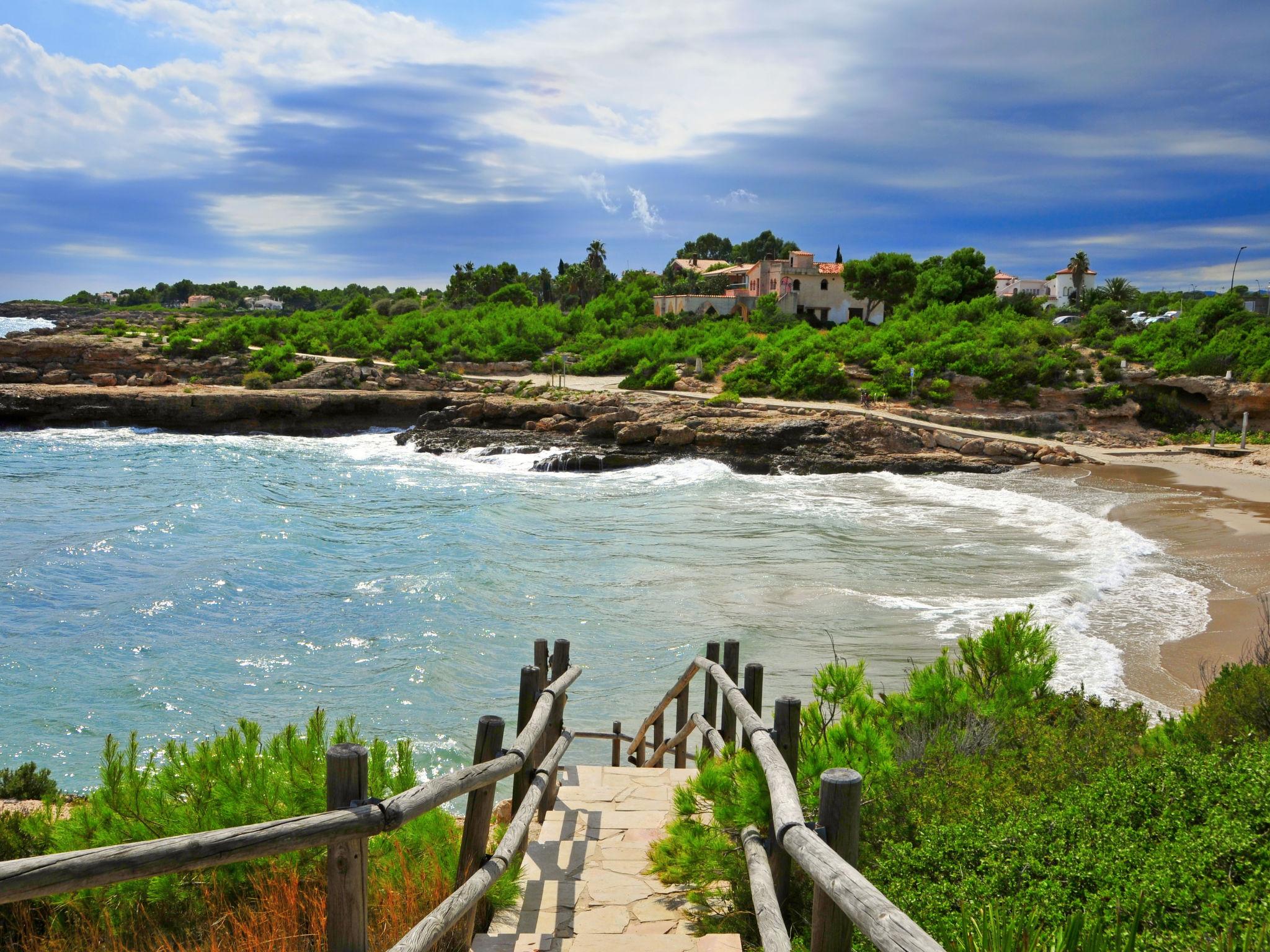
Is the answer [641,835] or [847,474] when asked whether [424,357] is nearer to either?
[847,474]

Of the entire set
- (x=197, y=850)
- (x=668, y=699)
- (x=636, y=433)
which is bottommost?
(x=668, y=699)

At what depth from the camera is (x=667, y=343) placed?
4741cm

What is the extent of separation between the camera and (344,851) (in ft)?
8.03

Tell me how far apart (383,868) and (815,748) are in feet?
6.74

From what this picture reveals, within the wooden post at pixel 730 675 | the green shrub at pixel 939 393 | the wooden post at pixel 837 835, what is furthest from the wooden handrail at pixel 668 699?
the green shrub at pixel 939 393

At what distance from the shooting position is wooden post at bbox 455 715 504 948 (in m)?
3.42

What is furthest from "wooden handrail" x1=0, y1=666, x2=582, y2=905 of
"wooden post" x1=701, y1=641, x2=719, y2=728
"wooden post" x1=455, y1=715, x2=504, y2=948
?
"wooden post" x1=701, y1=641, x2=719, y2=728

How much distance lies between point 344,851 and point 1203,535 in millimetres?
21159

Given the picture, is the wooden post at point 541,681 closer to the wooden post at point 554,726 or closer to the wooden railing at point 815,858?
the wooden post at point 554,726

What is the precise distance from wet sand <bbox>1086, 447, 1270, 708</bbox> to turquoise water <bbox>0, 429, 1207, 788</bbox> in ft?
1.41

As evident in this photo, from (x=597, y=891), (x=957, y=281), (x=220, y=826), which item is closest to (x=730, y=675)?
(x=597, y=891)

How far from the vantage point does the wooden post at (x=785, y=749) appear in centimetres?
342

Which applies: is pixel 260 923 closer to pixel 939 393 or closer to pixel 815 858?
pixel 815 858

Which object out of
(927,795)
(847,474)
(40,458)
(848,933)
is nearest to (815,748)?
(927,795)
